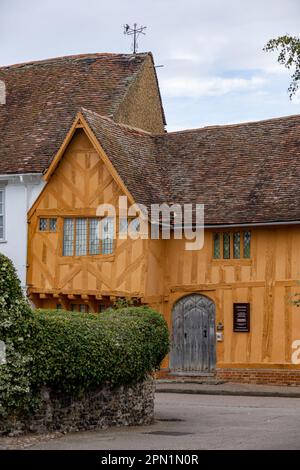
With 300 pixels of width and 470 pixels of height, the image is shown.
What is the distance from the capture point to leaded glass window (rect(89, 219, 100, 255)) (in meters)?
30.0

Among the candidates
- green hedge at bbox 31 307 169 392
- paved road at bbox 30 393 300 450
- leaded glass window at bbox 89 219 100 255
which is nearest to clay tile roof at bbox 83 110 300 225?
leaded glass window at bbox 89 219 100 255

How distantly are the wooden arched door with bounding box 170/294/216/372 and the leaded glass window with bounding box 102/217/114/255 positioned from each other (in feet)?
9.09

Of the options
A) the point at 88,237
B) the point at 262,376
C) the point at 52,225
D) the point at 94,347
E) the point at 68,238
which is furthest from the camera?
the point at 52,225

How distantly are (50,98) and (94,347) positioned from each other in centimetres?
1865

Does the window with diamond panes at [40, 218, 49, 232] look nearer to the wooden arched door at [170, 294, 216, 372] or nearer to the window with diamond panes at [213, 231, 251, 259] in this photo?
the wooden arched door at [170, 294, 216, 372]

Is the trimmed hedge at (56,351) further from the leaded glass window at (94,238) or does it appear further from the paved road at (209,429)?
the leaded glass window at (94,238)

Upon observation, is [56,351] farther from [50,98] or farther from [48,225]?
[50,98]

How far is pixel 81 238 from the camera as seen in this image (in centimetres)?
3038

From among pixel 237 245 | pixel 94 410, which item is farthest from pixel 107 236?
pixel 94 410

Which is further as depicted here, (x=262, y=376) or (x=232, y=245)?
(x=232, y=245)

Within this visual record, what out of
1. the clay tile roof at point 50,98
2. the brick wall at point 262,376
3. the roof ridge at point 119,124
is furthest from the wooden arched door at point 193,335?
the clay tile roof at point 50,98
